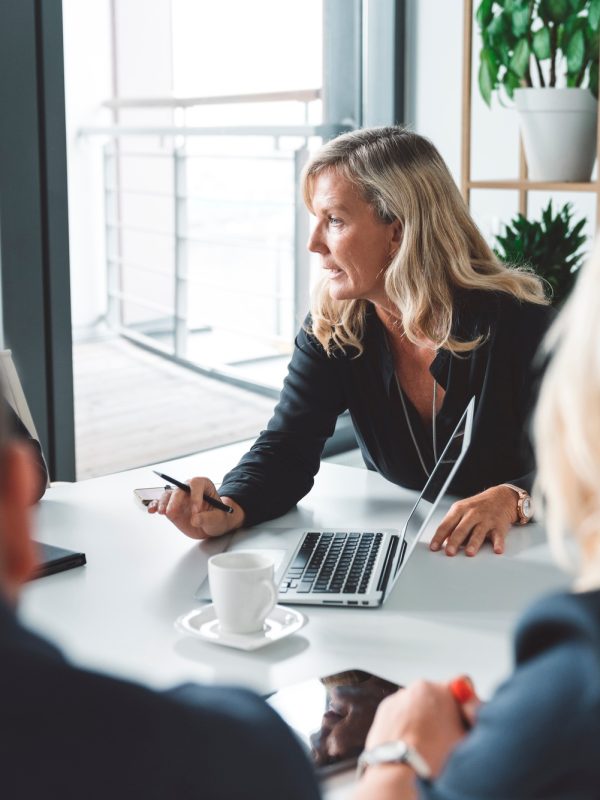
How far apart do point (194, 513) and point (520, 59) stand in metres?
1.85

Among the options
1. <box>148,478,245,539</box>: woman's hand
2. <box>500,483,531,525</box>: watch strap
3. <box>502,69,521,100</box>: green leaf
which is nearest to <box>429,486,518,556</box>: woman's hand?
<box>500,483,531,525</box>: watch strap

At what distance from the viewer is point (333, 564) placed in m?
1.52

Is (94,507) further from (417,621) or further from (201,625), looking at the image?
(417,621)

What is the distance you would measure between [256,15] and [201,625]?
250cm

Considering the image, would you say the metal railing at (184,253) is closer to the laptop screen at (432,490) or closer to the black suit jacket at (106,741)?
the laptop screen at (432,490)

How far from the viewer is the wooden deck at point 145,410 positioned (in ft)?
12.5

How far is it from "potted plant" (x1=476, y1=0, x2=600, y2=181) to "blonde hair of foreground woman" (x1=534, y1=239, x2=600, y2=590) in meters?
2.24

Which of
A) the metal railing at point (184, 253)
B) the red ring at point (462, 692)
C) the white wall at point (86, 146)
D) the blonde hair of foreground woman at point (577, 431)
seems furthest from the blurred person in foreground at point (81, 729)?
the metal railing at point (184, 253)

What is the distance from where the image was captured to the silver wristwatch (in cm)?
92

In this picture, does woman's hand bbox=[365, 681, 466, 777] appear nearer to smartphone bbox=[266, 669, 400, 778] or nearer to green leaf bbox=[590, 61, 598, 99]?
smartphone bbox=[266, 669, 400, 778]

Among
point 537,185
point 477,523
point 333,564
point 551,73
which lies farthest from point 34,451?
point 551,73

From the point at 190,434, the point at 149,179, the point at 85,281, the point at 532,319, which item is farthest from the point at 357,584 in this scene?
the point at 149,179

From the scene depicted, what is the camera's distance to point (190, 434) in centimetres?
400

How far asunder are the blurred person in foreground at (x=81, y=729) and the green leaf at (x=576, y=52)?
8.48 feet
